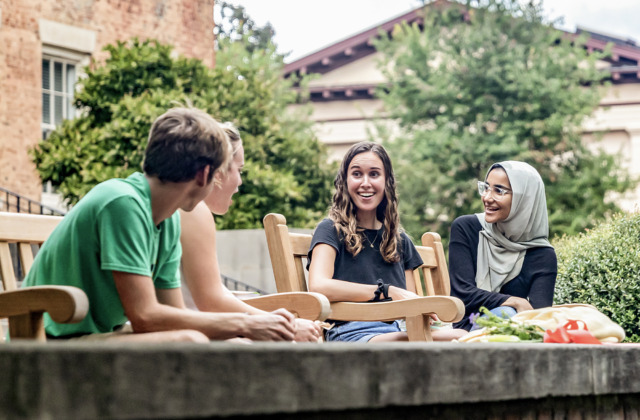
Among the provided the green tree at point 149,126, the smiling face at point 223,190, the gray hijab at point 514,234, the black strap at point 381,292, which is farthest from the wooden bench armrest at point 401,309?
the green tree at point 149,126

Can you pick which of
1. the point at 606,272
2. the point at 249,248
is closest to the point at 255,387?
the point at 606,272

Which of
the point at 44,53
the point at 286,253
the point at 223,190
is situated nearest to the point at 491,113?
the point at 44,53

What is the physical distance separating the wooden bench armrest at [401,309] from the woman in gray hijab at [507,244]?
3.56ft

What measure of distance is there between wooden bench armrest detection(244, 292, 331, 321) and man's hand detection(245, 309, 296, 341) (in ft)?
1.73

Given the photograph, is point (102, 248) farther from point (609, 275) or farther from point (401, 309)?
point (609, 275)

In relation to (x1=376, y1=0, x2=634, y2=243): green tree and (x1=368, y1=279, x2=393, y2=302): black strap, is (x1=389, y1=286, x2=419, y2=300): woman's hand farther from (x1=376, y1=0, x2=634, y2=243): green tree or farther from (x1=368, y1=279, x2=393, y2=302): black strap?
(x1=376, y1=0, x2=634, y2=243): green tree

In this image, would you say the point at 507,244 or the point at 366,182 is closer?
the point at 366,182

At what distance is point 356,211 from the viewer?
4906mm

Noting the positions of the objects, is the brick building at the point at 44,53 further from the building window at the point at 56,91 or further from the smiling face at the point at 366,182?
the smiling face at the point at 366,182

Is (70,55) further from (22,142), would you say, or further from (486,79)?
(486,79)

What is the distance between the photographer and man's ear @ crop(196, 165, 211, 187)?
2.82 m

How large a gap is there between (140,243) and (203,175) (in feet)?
0.93

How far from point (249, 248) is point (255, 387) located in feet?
35.8

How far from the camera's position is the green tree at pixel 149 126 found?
41.7 ft
